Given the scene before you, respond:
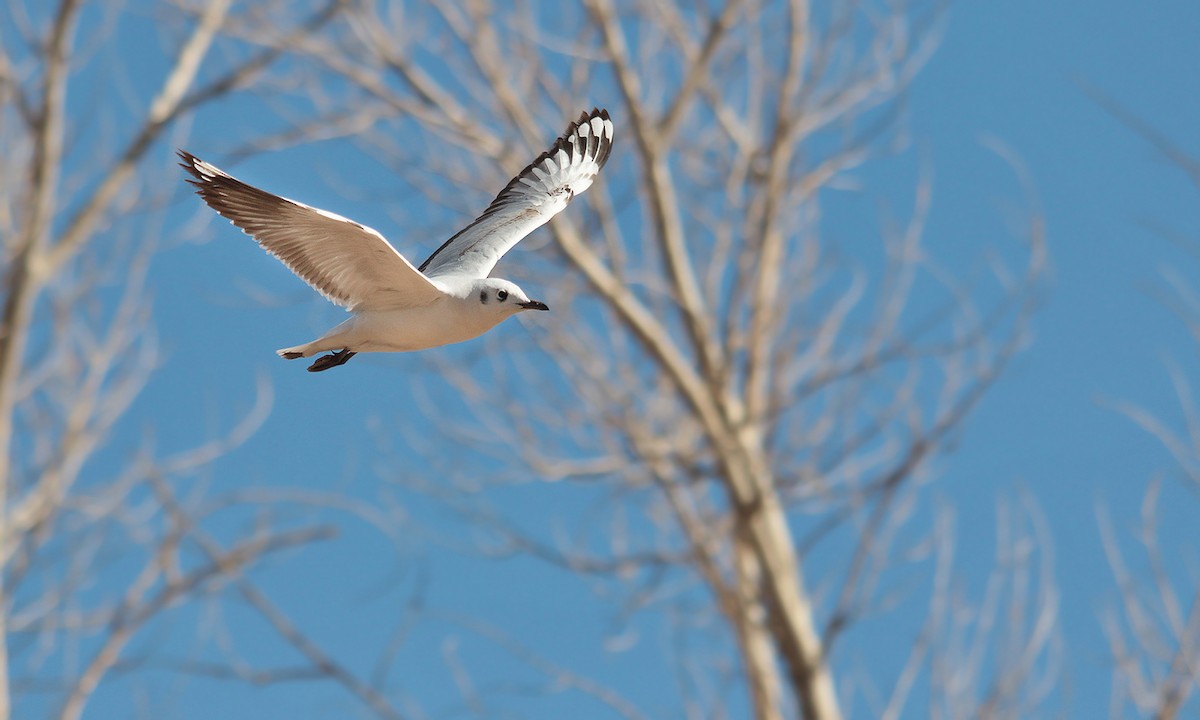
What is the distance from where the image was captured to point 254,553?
666 centimetres

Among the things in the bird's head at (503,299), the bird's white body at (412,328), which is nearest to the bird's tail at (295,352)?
the bird's white body at (412,328)

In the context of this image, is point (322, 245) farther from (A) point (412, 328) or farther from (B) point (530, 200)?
(B) point (530, 200)

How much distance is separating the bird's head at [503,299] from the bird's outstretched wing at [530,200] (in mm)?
340

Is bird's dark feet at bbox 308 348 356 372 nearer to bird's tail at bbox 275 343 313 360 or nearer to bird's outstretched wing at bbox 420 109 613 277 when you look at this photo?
bird's tail at bbox 275 343 313 360

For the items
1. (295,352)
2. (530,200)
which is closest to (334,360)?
(295,352)

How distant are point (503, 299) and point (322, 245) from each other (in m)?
0.42

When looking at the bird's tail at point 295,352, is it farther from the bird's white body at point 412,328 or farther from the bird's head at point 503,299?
the bird's head at point 503,299

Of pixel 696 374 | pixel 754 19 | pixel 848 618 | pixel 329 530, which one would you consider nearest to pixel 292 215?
pixel 848 618

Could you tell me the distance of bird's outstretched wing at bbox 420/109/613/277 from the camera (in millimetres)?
2867

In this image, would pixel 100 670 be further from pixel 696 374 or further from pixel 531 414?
pixel 696 374

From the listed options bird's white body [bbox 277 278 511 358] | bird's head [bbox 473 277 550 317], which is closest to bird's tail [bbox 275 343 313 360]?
bird's white body [bbox 277 278 511 358]

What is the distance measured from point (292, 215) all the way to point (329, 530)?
4.55 meters

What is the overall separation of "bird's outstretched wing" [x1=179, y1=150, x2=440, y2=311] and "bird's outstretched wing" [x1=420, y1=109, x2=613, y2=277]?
250 millimetres

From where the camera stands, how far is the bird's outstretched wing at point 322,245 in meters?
2.31
